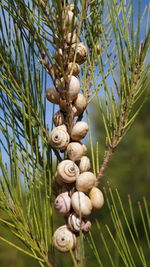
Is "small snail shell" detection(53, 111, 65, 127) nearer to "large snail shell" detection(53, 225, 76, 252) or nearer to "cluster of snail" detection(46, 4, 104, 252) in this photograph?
"cluster of snail" detection(46, 4, 104, 252)

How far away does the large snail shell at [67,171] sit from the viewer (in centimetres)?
37

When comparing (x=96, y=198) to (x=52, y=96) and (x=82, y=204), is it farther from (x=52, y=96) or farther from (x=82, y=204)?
(x=52, y=96)

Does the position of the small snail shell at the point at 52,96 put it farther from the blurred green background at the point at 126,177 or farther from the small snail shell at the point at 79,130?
the blurred green background at the point at 126,177

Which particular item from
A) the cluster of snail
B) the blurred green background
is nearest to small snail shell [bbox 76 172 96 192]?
the cluster of snail

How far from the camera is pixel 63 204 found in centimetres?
39

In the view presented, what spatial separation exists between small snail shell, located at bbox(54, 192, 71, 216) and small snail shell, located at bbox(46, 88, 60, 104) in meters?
0.12

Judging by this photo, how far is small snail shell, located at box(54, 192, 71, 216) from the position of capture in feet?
1.26

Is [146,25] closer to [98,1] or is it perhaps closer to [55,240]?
[98,1]

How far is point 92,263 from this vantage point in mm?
3365

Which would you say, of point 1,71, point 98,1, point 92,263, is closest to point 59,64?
point 1,71

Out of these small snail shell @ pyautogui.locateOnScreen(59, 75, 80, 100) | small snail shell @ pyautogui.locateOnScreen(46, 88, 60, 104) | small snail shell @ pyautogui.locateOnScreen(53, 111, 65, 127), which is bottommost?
small snail shell @ pyautogui.locateOnScreen(53, 111, 65, 127)

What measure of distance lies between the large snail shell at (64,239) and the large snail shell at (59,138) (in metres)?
0.10

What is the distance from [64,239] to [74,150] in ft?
0.34

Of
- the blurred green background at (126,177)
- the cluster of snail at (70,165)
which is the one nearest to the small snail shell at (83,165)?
the cluster of snail at (70,165)
